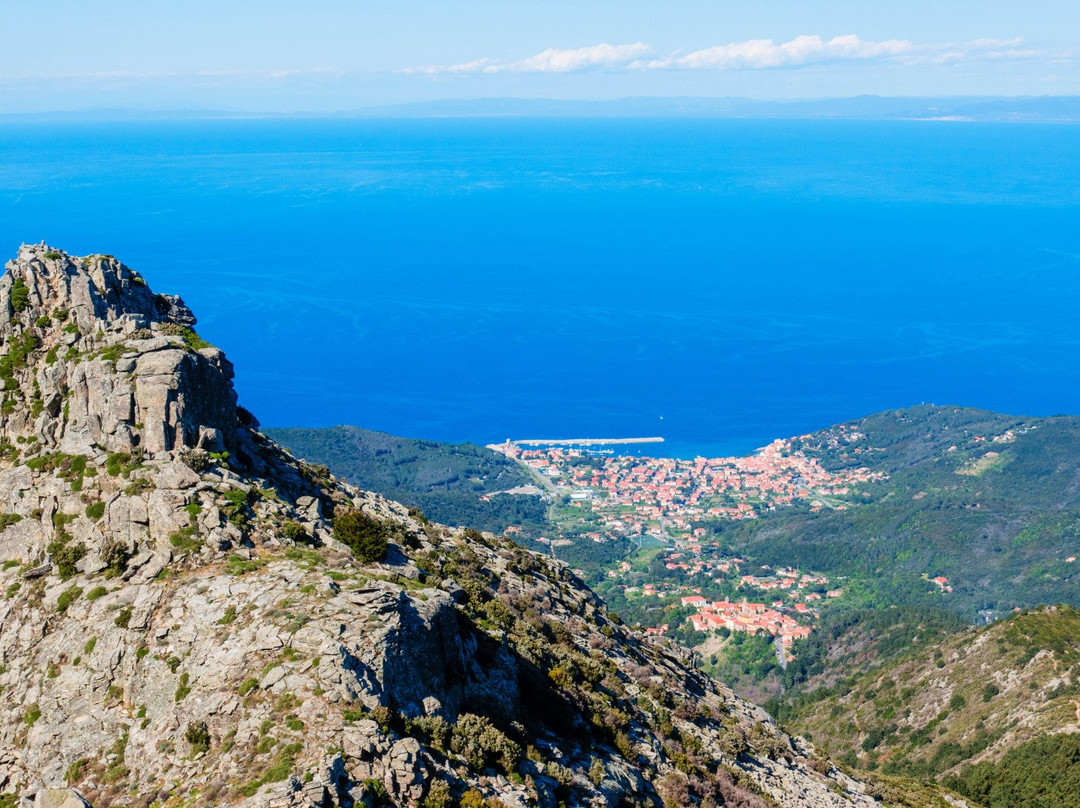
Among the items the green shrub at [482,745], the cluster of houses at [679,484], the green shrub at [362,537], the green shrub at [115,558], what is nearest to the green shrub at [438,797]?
the green shrub at [482,745]

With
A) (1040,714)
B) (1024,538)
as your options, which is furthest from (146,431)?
(1024,538)

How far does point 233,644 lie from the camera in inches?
706

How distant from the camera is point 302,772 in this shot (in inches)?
587

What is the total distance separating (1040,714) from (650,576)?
60413 mm

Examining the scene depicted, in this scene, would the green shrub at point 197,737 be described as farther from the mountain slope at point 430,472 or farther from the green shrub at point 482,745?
the mountain slope at point 430,472

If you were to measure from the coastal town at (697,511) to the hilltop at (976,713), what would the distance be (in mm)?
20422

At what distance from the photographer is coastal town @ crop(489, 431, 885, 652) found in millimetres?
93500

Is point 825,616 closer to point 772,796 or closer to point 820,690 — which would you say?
point 820,690

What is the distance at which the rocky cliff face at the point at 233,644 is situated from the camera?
1628cm

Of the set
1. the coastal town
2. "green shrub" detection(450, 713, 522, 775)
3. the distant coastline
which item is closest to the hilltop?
the coastal town

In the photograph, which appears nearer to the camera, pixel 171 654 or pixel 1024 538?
pixel 171 654

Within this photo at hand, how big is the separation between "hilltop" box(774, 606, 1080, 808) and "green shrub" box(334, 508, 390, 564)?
30850 mm

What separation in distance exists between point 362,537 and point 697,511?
108m

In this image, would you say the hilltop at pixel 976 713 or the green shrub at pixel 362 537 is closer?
the green shrub at pixel 362 537
